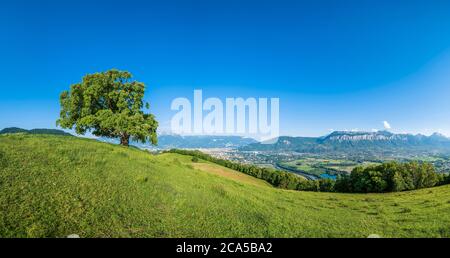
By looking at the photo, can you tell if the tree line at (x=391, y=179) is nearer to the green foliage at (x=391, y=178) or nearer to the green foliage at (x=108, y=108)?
the green foliage at (x=391, y=178)

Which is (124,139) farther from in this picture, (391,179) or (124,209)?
(391,179)

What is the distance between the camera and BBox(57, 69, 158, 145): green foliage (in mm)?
33562

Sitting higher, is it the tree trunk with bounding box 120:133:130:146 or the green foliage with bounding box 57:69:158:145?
the green foliage with bounding box 57:69:158:145

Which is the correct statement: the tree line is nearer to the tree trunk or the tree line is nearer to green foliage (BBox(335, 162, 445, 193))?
green foliage (BBox(335, 162, 445, 193))

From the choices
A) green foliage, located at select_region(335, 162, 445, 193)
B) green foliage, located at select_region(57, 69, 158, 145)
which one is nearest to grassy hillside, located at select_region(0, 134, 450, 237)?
green foliage, located at select_region(57, 69, 158, 145)

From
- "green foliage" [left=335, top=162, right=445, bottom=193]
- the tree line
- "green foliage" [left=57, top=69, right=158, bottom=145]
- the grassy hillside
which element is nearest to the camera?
the grassy hillside

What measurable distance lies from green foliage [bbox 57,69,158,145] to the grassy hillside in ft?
40.9

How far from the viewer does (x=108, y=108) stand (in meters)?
36.6

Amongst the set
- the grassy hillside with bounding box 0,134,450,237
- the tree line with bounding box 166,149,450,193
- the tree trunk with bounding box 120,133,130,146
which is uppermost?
the tree trunk with bounding box 120,133,130,146

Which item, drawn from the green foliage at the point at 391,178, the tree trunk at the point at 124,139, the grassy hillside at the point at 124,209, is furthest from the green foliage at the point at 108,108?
the green foliage at the point at 391,178

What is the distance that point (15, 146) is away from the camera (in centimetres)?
1838
